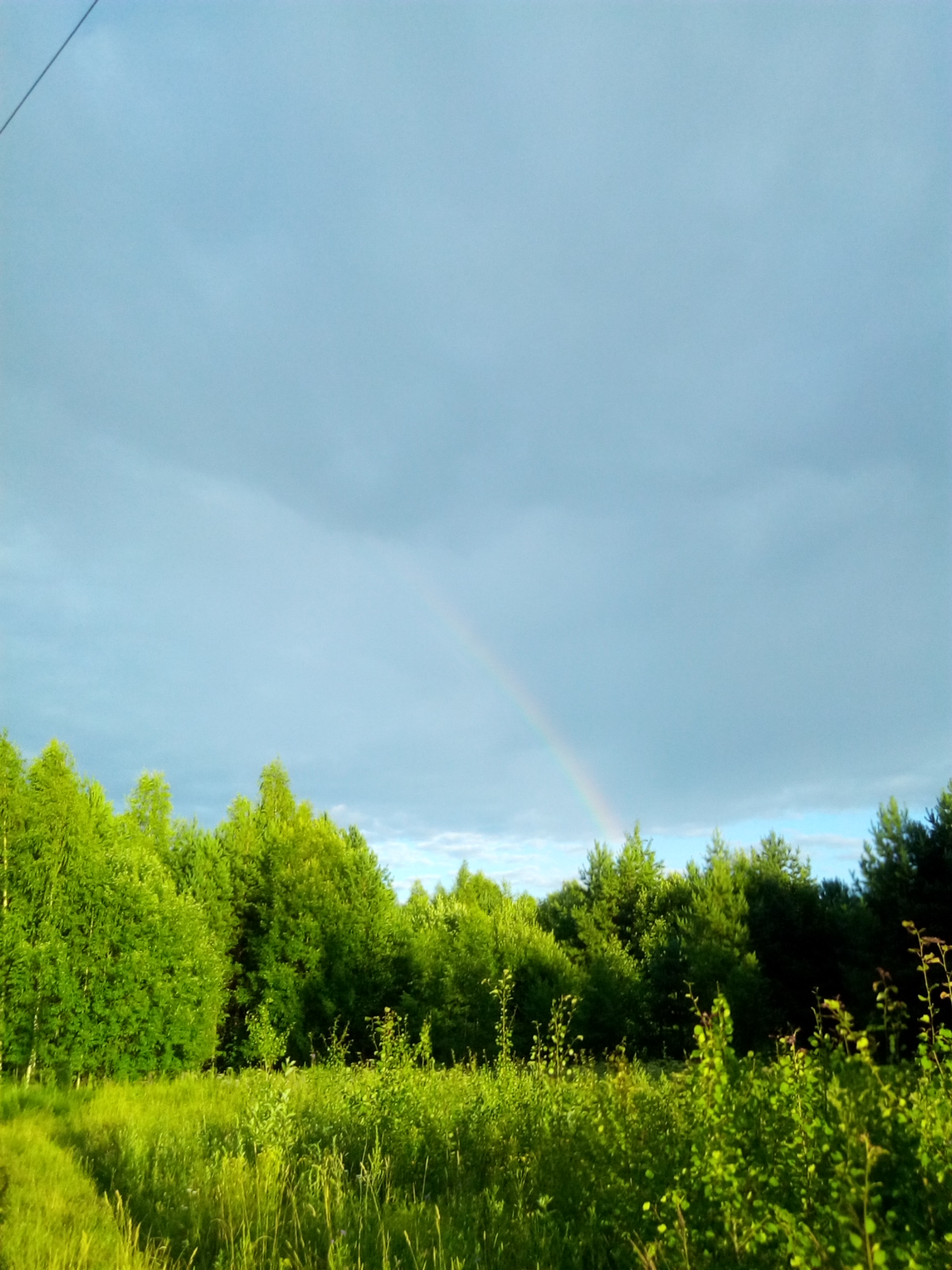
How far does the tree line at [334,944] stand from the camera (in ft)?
41.2

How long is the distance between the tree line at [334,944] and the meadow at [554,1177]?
5250mm

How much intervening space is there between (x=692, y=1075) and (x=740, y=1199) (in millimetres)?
1605

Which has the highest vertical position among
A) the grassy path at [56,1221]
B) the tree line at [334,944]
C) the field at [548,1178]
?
the tree line at [334,944]

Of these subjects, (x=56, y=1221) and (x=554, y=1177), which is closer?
(x=56, y=1221)

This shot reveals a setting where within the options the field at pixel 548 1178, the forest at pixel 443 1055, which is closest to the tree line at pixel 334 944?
the forest at pixel 443 1055

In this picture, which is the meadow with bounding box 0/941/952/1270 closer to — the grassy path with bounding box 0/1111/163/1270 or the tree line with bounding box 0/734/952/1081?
the grassy path with bounding box 0/1111/163/1270

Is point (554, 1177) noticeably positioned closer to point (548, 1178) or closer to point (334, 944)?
point (548, 1178)

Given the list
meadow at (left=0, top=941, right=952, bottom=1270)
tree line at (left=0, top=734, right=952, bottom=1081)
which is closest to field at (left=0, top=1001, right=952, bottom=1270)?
meadow at (left=0, top=941, right=952, bottom=1270)

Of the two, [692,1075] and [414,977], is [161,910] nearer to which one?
[414,977]

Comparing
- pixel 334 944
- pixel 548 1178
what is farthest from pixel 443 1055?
pixel 548 1178

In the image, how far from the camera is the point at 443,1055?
20.2m

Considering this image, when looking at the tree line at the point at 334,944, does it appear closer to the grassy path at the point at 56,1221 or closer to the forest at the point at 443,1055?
the forest at the point at 443,1055

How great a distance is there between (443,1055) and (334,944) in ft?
13.0

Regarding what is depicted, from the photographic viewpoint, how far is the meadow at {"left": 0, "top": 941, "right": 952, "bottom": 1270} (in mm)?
3037
